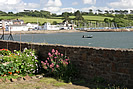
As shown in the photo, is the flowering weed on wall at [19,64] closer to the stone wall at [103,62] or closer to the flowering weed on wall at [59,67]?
the flowering weed on wall at [59,67]

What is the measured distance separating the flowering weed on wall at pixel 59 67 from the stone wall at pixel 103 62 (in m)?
0.27

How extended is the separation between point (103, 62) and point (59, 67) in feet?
6.34

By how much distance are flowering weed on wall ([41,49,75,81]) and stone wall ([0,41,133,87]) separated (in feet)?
0.88

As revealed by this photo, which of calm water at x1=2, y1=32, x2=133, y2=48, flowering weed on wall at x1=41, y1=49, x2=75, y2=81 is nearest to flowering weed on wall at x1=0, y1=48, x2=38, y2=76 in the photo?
flowering weed on wall at x1=41, y1=49, x2=75, y2=81

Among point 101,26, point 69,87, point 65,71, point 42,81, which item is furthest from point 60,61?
point 101,26

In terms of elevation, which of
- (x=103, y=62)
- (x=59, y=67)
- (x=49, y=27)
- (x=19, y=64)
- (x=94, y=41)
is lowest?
(x=49, y=27)

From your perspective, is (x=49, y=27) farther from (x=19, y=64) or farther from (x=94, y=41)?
(x=19, y=64)

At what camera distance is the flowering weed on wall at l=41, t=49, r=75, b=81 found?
873 centimetres

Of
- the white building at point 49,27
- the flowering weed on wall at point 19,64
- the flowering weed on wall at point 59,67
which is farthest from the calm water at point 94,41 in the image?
the white building at point 49,27

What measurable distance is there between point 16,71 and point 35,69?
3.00ft

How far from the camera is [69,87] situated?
7.42 metres

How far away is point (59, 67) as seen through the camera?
891 cm

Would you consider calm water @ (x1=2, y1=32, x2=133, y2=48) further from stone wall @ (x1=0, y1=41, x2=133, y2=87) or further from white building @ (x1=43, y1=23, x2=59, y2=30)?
white building @ (x1=43, y1=23, x2=59, y2=30)

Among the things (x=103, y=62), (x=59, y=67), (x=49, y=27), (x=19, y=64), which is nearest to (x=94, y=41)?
(x=59, y=67)
